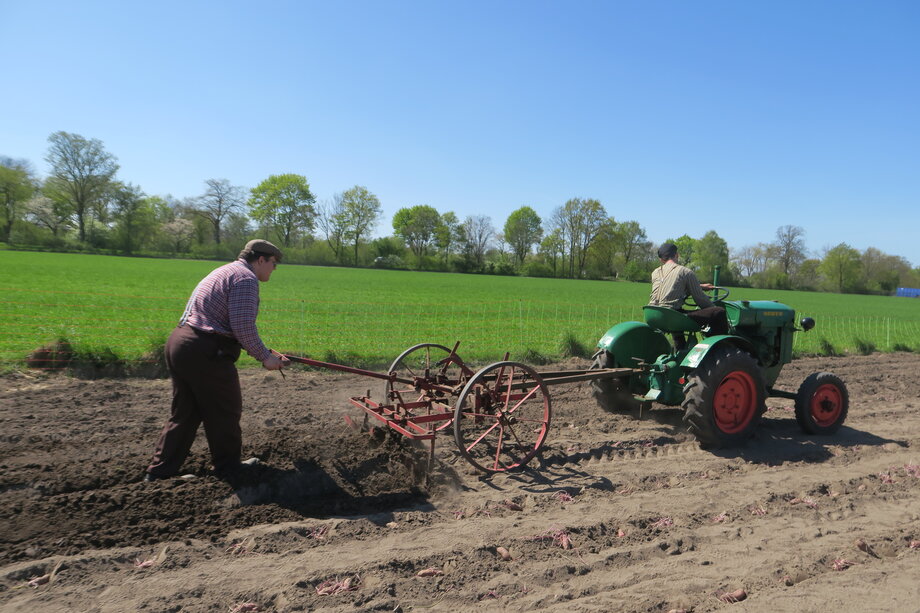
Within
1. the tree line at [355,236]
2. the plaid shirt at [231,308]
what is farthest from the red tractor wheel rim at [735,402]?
the tree line at [355,236]

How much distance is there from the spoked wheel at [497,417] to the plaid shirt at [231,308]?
167 cm

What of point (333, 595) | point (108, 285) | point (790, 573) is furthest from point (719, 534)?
point (108, 285)

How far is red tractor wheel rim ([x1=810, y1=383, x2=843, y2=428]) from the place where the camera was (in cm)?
595

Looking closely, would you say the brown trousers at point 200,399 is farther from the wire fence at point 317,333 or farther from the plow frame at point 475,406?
the wire fence at point 317,333

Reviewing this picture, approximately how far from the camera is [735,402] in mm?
5535

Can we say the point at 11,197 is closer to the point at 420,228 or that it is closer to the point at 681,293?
the point at 420,228

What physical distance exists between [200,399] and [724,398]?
4896mm

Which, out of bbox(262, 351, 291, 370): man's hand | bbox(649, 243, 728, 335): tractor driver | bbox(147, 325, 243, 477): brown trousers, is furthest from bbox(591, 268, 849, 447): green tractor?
bbox(147, 325, 243, 477): brown trousers

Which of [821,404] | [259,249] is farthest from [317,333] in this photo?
[821,404]

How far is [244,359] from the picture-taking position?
8.73 m

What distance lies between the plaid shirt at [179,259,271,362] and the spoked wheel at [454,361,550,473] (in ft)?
5.47

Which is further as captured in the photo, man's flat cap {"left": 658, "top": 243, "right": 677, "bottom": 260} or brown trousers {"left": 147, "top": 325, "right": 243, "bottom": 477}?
man's flat cap {"left": 658, "top": 243, "right": 677, "bottom": 260}

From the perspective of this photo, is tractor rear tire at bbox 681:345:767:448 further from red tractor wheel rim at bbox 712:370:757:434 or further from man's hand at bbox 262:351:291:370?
man's hand at bbox 262:351:291:370

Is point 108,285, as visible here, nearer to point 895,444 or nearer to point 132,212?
point 895,444
